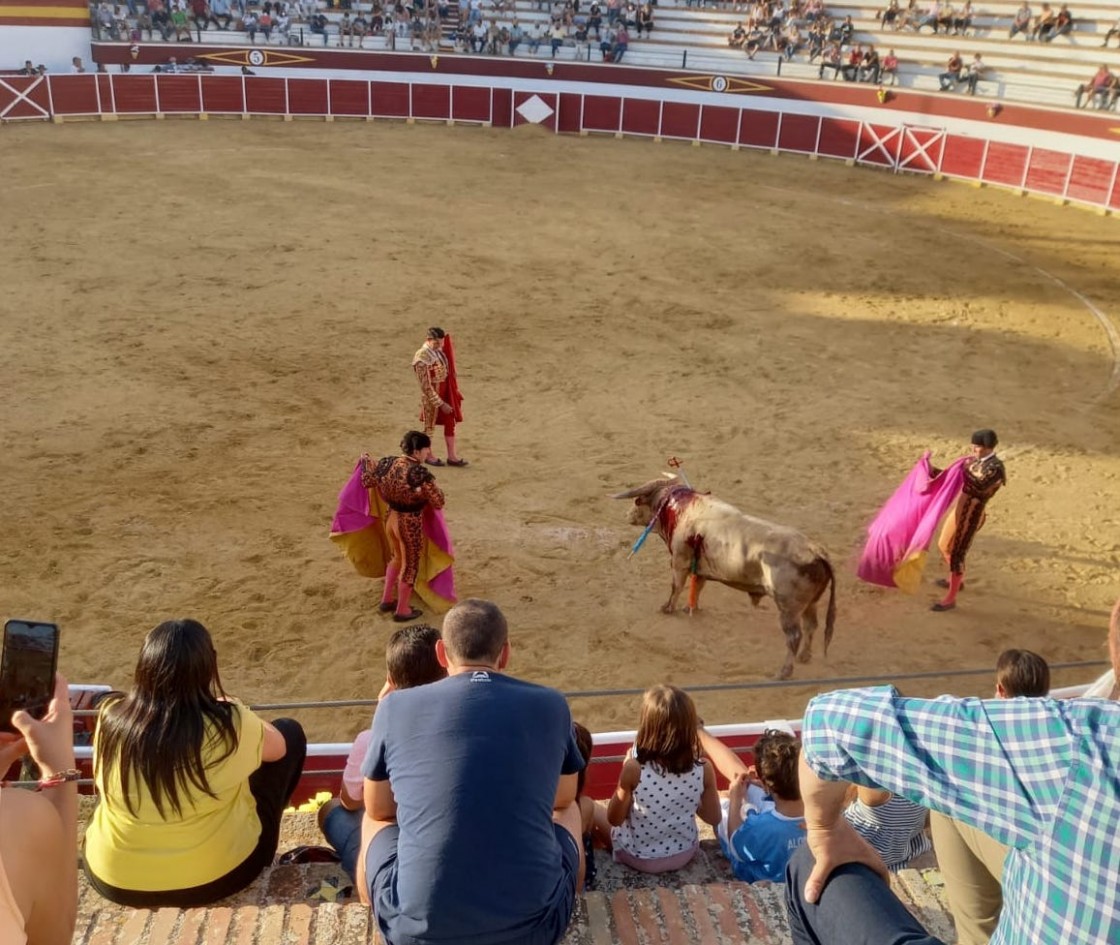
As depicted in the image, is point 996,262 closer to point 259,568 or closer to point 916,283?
point 916,283

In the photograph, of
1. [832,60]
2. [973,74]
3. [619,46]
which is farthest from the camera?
[619,46]

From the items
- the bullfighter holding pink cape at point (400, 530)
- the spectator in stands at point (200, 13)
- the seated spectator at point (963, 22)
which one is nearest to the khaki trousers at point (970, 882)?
the bullfighter holding pink cape at point (400, 530)

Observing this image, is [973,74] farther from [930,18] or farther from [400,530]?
[400,530]

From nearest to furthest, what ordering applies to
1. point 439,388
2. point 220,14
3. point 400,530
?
point 400,530
point 439,388
point 220,14

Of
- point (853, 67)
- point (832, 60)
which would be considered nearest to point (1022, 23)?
point (853, 67)

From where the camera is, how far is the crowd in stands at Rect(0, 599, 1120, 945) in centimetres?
168

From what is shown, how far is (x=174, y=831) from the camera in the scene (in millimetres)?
2984

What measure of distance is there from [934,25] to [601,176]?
1070 centimetres

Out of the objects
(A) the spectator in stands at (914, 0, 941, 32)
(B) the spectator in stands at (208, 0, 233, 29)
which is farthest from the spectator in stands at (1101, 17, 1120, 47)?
(B) the spectator in stands at (208, 0, 233, 29)

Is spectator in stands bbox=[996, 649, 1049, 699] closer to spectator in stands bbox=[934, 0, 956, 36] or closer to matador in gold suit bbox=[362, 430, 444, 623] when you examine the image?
matador in gold suit bbox=[362, 430, 444, 623]

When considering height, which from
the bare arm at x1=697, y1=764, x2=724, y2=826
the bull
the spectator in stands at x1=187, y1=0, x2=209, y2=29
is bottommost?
the bull

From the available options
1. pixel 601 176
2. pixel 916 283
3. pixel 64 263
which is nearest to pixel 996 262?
pixel 916 283

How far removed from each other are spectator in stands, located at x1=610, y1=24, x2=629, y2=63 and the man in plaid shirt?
2710 centimetres

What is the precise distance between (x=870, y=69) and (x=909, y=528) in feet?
64.9
